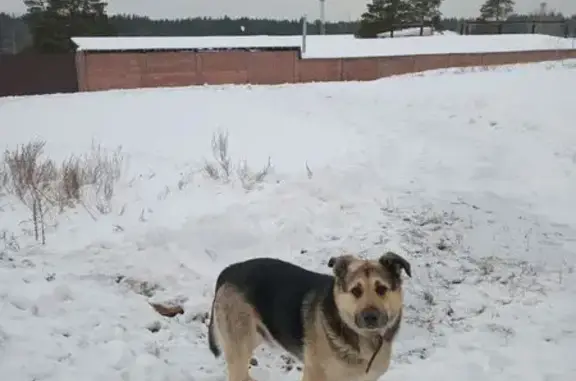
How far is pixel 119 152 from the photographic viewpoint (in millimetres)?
13211

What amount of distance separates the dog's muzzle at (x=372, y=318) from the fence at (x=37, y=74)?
98.9 feet

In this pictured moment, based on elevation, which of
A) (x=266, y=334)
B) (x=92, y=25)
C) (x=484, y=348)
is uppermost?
(x=92, y=25)

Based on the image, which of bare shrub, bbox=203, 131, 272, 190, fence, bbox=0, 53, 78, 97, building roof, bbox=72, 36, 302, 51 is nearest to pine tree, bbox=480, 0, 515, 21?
building roof, bbox=72, 36, 302, 51

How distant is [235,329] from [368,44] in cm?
4107

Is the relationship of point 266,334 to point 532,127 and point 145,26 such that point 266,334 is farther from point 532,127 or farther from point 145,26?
point 145,26

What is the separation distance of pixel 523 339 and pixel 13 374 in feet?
13.7

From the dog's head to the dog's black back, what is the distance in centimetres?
25

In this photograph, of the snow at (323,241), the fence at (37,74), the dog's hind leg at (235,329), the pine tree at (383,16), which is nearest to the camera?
the dog's hind leg at (235,329)

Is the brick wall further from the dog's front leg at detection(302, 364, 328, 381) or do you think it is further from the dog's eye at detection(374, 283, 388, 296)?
the dog's eye at detection(374, 283, 388, 296)

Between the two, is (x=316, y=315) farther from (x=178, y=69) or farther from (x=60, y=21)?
(x=60, y=21)

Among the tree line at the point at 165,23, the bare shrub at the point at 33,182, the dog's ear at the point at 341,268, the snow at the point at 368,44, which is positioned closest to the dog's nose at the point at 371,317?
the dog's ear at the point at 341,268

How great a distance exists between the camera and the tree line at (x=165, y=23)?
50000mm

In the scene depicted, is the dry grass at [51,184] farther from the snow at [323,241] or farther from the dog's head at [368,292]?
the dog's head at [368,292]

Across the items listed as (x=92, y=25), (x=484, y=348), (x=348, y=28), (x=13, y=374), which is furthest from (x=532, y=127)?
(x=348, y=28)
